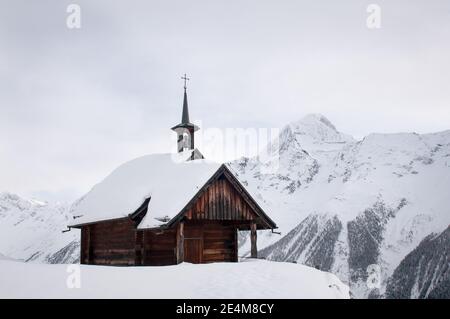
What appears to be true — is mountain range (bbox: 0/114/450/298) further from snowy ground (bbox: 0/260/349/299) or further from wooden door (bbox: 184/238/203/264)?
snowy ground (bbox: 0/260/349/299)

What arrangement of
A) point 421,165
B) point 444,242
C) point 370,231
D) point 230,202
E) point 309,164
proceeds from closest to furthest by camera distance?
point 230,202, point 444,242, point 370,231, point 421,165, point 309,164

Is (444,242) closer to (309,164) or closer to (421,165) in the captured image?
(421,165)

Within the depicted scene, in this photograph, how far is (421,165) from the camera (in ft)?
462

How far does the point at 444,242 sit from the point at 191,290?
94.8 meters

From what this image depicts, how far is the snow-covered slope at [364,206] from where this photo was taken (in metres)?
105

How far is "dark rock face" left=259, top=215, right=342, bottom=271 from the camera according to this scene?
10550 cm

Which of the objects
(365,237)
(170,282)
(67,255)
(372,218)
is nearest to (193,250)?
(170,282)

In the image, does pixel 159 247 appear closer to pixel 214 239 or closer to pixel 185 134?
pixel 214 239

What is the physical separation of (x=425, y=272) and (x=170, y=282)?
8897 centimetres

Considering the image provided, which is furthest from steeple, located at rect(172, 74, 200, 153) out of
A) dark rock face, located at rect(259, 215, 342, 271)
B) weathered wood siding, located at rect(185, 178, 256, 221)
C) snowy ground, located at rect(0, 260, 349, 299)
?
dark rock face, located at rect(259, 215, 342, 271)

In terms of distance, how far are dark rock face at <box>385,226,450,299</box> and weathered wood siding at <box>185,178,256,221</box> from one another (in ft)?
230

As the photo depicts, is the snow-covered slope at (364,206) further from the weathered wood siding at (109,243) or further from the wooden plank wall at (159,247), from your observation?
the wooden plank wall at (159,247)

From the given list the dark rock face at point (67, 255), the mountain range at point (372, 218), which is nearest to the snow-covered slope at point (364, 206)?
the mountain range at point (372, 218)
